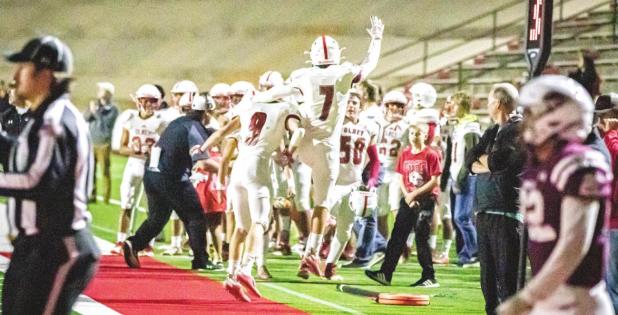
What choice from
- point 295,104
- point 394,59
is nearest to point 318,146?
point 295,104

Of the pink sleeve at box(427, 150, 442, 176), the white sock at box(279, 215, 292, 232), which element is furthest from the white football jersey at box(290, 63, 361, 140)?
the white sock at box(279, 215, 292, 232)

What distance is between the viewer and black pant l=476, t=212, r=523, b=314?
8648 millimetres

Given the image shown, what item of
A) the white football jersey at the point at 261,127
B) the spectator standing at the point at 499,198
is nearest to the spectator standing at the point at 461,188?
the white football jersey at the point at 261,127

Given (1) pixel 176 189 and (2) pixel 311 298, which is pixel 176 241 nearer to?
(1) pixel 176 189

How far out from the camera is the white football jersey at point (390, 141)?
46.3 feet

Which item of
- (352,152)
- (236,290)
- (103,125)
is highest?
(103,125)

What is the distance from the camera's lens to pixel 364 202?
13.0 metres

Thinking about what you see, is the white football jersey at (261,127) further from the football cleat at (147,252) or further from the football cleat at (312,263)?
the football cleat at (147,252)

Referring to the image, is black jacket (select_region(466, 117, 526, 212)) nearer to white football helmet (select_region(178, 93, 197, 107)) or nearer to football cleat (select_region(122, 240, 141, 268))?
football cleat (select_region(122, 240, 141, 268))

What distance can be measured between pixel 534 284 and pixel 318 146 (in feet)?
22.0

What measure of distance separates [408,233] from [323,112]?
1.30 metres

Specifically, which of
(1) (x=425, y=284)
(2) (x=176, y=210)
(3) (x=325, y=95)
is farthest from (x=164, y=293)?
(1) (x=425, y=284)

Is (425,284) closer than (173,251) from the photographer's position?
Yes

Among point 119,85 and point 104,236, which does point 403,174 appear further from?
point 119,85
